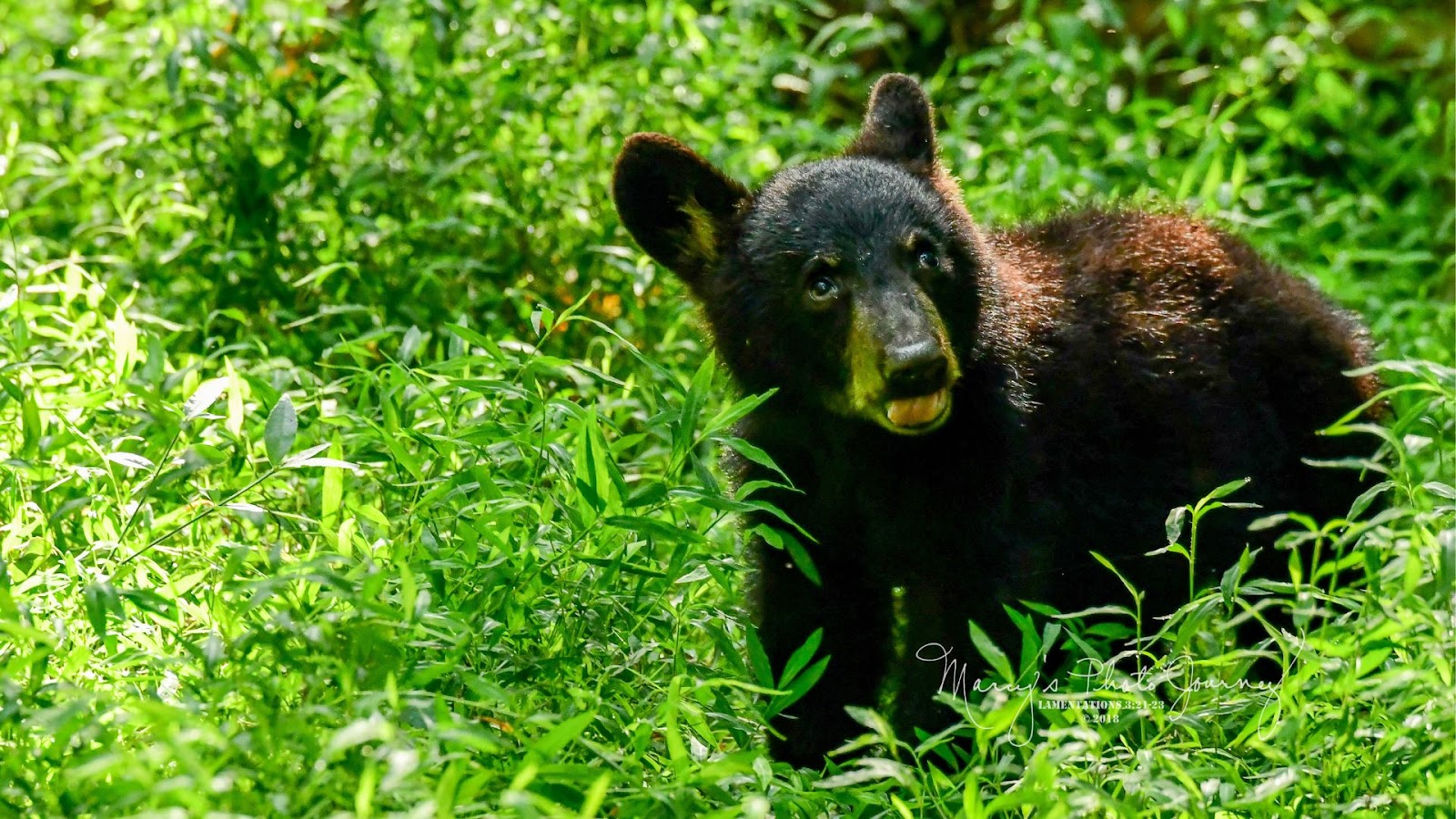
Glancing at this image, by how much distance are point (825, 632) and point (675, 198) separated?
51.2 inches

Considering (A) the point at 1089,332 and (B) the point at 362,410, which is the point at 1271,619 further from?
(B) the point at 362,410

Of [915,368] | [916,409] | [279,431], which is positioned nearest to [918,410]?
[916,409]

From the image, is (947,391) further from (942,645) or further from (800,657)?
(800,657)

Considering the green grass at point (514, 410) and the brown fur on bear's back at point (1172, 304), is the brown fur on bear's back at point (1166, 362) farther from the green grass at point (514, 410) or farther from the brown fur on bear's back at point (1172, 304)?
the green grass at point (514, 410)

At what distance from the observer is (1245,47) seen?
8.59 m

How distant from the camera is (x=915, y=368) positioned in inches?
160

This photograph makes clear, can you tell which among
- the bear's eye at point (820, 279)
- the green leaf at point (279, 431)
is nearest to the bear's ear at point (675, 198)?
the bear's eye at point (820, 279)

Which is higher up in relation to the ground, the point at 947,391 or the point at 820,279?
the point at 820,279

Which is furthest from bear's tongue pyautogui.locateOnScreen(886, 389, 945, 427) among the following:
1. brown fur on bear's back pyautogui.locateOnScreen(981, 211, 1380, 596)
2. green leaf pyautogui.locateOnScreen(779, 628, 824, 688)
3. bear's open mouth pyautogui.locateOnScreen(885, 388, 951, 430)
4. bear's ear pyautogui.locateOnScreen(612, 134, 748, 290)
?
Result: bear's ear pyautogui.locateOnScreen(612, 134, 748, 290)

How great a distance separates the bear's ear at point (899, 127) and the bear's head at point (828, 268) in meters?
0.03

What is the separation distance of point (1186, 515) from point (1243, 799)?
1.77m

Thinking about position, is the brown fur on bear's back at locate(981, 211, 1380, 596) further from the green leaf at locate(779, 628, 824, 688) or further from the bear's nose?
the green leaf at locate(779, 628, 824, 688)
